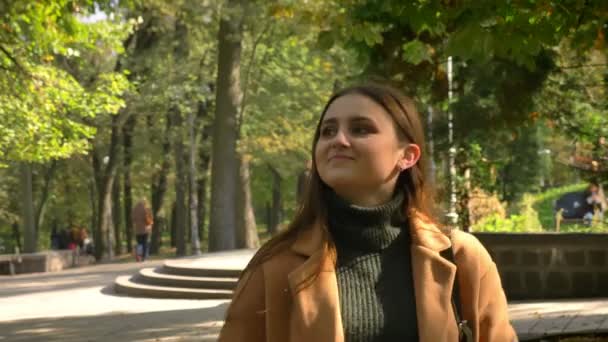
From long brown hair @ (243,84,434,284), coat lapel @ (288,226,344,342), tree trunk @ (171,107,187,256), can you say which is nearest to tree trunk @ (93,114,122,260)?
tree trunk @ (171,107,187,256)

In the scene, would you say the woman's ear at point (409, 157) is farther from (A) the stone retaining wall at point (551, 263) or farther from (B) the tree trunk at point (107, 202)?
(B) the tree trunk at point (107, 202)

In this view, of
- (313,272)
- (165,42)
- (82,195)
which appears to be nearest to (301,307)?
(313,272)

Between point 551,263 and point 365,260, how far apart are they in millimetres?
10890

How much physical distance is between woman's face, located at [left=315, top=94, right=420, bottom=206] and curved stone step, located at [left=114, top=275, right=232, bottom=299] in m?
13.9

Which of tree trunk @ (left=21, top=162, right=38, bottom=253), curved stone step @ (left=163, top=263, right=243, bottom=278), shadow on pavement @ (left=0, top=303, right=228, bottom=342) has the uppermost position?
tree trunk @ (left=21, top=162, right=38, bottom=253)

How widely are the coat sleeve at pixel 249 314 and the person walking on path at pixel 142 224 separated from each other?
26.6m

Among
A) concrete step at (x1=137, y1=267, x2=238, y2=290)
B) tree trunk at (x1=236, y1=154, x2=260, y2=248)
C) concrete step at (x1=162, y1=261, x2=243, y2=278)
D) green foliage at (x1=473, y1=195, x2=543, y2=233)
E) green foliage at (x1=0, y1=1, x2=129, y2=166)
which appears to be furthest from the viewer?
tree trunk at (x1=236, y1=154, x2=260, y2=248)

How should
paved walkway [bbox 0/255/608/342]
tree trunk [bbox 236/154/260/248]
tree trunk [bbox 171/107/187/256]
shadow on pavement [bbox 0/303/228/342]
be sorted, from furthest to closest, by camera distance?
tree trunk [bbox 171/107/187/256] → tree trunk [bbox 236/154/260/248] → shadow on pavement [bbox 0/303/228/342] → paved walkway [bbox 0/255/608/342]

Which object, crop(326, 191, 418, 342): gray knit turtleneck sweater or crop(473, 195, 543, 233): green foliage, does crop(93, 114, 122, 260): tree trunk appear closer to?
crop(473, 195, 543, 233): green foliage

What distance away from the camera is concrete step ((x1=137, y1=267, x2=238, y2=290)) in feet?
56.2

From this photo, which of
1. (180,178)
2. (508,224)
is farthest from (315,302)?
(180,178)

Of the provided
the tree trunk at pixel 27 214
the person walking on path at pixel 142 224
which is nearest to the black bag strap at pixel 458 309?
the person walking on path at pixel 142 224

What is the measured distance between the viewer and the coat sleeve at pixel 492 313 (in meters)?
2.43

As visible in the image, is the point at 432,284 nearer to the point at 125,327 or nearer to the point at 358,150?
the point at 358,150
